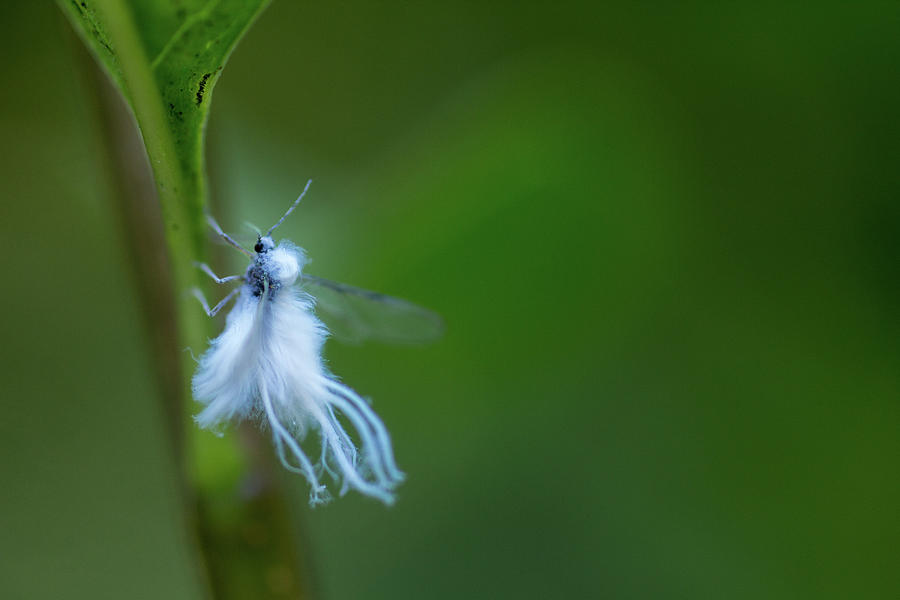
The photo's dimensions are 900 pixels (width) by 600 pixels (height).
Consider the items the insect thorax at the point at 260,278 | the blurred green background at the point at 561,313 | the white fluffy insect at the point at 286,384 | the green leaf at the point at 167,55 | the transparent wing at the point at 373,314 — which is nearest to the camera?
the green leaf at the point at 167,55

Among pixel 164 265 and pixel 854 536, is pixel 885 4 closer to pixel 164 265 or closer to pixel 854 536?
pixel 854 536

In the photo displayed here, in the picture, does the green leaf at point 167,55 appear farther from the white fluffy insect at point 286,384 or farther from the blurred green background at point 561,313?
the blurred green background at point 561,313

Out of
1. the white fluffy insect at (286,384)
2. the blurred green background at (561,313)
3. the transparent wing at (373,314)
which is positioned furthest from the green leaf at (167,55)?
the blurred green background at (561,313)

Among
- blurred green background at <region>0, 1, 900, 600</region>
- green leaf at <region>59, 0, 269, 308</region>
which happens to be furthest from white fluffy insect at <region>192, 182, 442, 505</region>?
blurred green background at <region>0, 1, 900, 600</region>

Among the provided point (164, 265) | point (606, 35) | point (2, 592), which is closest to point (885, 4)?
point (606, 35)

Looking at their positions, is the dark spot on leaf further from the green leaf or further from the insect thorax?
the insect thorax
